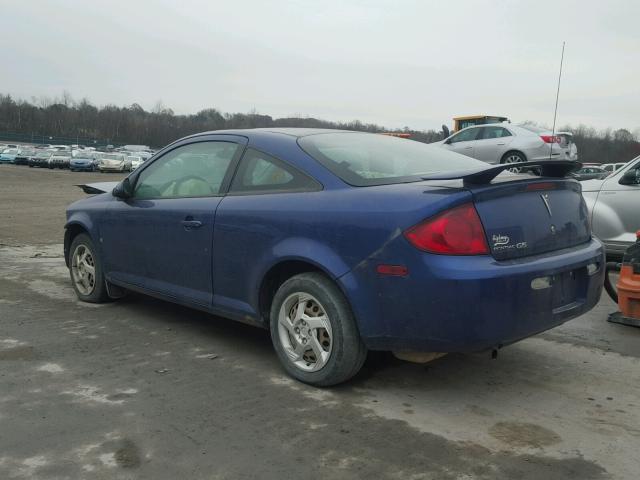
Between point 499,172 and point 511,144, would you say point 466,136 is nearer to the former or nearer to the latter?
point 511,144

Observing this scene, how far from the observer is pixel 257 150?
4.23 metres

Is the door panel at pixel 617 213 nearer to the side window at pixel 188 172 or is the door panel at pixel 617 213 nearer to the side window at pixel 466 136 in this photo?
the side window at pixel 188 172

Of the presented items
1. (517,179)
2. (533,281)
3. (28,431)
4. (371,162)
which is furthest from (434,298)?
(28,431)

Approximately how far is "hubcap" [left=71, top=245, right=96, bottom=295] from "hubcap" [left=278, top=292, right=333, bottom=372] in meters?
2.53

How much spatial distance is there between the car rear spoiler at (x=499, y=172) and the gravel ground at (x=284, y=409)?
1238 millimetres

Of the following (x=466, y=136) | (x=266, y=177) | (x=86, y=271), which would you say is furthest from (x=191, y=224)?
(x=466, y=136)

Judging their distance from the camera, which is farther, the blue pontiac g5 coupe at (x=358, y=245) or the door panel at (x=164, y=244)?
the door panel at (x=164, y=244)

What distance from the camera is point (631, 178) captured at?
24.0ft

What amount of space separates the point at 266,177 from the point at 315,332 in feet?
3.55

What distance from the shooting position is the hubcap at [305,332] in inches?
144

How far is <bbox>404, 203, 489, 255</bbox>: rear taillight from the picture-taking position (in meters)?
3.20

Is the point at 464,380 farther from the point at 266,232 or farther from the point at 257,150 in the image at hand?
the point at 257,150

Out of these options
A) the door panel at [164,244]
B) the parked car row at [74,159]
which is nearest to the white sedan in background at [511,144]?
the door panel at [164,244]

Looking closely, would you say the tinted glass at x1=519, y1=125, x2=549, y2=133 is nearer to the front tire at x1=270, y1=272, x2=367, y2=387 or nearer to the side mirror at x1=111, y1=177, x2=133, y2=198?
the side mirror at x1=111, y1=177, x2=133, y2=198
